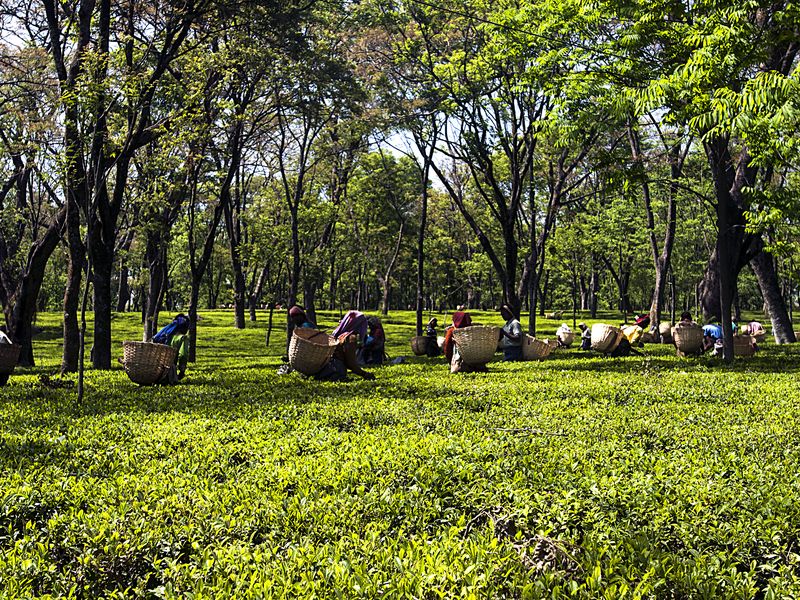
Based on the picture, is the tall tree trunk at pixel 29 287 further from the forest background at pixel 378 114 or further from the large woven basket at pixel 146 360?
the large woven basket at pixel 146 360

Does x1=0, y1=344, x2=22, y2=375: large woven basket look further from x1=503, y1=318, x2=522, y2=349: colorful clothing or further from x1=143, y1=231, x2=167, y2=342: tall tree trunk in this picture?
x1=503, y1=318, x2=522, y2=349: colorful clothing

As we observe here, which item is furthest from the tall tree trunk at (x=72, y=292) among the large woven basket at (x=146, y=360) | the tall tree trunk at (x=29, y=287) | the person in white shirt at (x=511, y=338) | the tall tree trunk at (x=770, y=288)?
the tall tree trunk at (x=770, y=288)

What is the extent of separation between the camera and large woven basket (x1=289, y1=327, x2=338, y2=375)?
1155cm

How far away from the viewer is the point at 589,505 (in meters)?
4.14

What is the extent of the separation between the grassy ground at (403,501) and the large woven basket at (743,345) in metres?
9.38

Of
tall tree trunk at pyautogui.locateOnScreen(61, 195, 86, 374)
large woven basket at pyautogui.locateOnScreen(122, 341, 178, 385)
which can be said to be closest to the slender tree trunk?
tall tree trunk at pyautogui.locateOnScreen(61, 195, 86, 374)

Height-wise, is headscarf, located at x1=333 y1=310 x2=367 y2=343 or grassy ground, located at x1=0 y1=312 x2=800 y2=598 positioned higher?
headscarf, located at x1=333 y1=310 x2=367 y2=343

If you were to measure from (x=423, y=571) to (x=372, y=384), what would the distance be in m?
7.92

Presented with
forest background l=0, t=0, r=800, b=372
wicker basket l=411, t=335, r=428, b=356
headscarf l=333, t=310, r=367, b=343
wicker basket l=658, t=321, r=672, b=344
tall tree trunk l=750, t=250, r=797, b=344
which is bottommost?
wicker basket l=411, t=335, r=428, b=356

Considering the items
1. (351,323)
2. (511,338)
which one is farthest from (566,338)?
(351,323)

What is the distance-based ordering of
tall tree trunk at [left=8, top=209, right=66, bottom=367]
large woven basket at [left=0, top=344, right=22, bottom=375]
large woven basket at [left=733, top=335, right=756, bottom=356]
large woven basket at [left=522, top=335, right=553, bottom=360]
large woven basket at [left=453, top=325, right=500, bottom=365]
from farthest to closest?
1. large woven basket at [left=733, top=335, right=756, bottom=356]
2. large woven basket at [left=522, top=335, right=553, bottom=360]
3. tall tree trunk at [left=8, top=209, right=66, bottom=367]
4. large woven basket at [left=453, top=325, right=500, bottom=365]
5. large woven basket at [left=0, top=344, right=22, bottom=375]

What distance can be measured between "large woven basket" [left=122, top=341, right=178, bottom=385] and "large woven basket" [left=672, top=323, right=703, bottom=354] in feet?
39.5

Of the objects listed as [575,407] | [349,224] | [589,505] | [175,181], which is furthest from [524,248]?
[589,505]

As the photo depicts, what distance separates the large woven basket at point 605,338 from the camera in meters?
16.8
